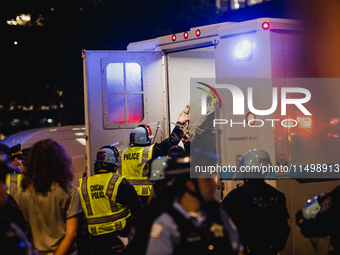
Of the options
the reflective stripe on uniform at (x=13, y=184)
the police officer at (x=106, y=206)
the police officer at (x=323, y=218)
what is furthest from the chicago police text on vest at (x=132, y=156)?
the police officer at (x=323, y=218)

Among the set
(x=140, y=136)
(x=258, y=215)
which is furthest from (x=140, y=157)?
(x=258, y=215)

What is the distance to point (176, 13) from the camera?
15.0m

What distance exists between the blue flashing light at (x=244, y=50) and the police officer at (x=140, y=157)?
5.87 ft

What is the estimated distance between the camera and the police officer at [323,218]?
300cm

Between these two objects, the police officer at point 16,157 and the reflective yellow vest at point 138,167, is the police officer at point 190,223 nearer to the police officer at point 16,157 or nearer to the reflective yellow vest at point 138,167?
the reflective yellow vest at point 138,167

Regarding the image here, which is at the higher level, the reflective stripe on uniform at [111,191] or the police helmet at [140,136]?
the police helmet at [140,136]

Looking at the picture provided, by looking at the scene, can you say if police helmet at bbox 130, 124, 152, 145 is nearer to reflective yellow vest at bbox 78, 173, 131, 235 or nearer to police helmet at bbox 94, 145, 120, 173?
police helmet at bbox 94, 145, 120, 173

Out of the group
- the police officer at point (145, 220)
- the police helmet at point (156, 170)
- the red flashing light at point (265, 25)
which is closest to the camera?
the police officer at point (145, 220)

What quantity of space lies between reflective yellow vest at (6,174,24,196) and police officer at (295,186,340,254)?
104 inches

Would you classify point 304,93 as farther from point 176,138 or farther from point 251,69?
point 176,138

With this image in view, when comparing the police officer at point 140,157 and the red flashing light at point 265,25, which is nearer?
the red flashing light at point 265,25

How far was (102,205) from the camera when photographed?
4.11 metres

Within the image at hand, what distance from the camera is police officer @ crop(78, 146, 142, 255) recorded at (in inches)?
161

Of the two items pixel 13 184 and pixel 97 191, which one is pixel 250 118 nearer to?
pixel 97 191
